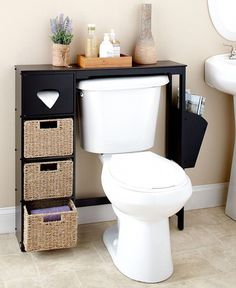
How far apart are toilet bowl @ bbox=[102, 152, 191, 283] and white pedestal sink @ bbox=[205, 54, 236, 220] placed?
24.5 inches

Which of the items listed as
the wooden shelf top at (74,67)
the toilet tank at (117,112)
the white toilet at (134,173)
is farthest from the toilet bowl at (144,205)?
the wooden shelf top at (74,67)

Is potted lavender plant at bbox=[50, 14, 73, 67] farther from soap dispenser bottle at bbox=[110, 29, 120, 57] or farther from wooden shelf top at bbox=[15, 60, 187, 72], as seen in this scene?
soap dispenser bottle at bbox=[110, 29, 120, 57]

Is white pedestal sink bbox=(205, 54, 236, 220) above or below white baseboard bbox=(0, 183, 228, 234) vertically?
above

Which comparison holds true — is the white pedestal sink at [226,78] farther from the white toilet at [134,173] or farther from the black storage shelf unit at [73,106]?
the white toilet at [134,173]

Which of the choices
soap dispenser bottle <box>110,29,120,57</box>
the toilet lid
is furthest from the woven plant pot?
the toilet lid

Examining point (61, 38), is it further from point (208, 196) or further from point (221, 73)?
point (208, 196)

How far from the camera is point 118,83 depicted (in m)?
2.61

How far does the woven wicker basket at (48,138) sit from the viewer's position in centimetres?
254

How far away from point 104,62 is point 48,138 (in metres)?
0.46

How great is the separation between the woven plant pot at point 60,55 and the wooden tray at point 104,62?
80mm

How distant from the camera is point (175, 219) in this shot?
308 centimetres

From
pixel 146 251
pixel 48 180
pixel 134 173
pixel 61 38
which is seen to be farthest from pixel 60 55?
pixel 146 251

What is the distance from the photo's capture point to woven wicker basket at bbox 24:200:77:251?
255cm

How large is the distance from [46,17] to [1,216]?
1.04 meters
